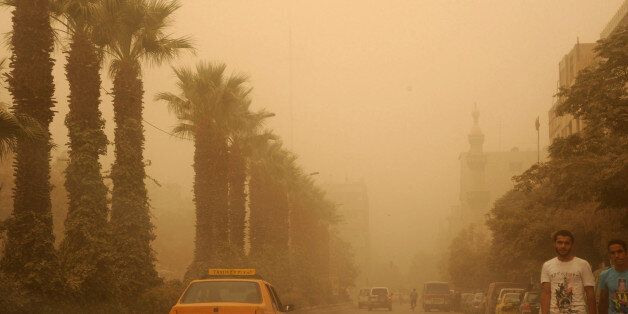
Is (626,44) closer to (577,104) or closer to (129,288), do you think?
(577,104)

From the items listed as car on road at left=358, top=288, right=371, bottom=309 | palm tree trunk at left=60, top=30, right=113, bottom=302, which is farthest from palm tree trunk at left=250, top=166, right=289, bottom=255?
palm tree trunk at left=60, top=30, right=113, bottom=302

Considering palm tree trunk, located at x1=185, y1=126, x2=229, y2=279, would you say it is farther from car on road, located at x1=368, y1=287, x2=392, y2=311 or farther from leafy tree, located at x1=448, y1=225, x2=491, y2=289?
leafy tree, located at x1=448, y1=225, x2=491, y2=289

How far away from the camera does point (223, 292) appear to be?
14422 millimetres

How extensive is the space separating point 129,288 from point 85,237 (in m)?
3.71

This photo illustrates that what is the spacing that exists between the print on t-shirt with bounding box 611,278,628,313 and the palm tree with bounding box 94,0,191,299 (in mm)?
20425

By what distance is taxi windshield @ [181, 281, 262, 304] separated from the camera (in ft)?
46.1

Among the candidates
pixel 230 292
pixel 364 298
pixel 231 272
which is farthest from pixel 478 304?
pixel 230 292

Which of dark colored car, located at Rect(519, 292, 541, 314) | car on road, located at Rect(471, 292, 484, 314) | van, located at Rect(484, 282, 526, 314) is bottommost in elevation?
car on road, located at Rect(471, 292, 484, 314)

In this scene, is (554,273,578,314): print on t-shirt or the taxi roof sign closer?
(554,273,578,314): print on t-shirt

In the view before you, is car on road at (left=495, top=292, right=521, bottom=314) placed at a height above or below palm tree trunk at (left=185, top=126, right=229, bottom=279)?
below

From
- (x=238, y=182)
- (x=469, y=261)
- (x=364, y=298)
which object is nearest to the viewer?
(x=238, y=182)

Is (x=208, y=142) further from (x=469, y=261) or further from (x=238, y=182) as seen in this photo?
(x=469, y=261)

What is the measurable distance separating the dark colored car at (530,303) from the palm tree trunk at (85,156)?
535 inches

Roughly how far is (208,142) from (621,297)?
98.5ft
